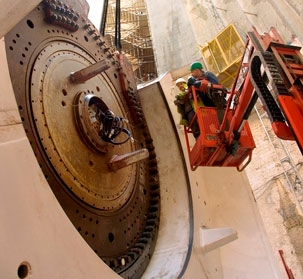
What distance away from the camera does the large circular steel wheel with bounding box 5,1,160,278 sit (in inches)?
76.1

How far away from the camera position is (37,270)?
1.05m

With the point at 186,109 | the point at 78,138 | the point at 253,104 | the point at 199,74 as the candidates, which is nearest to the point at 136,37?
the point at 199,74

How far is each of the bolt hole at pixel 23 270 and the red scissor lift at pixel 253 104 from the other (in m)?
1.57

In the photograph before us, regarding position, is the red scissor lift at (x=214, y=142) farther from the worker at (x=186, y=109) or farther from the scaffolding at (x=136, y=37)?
the scaffolding at (x=136, y=37)

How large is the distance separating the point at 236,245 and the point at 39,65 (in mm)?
2619

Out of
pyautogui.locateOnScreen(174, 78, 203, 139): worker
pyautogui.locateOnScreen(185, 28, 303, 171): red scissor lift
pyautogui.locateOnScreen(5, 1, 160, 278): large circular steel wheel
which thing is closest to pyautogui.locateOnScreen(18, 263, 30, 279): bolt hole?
pyautogui.locateOnScreen(5, 1, 160, 278): large circular steel wheel

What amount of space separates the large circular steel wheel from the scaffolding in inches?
327

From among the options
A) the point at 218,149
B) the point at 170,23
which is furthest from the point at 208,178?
the point at 170,23

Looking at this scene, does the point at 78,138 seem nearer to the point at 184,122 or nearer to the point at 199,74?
the point at 184,122

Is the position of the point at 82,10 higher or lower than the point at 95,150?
higher

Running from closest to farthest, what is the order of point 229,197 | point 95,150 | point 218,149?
1. point 95,150
2. point 218,149
3. point 229,197

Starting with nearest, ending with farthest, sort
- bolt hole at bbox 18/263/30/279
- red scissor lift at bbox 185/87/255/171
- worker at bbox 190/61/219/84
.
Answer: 1. bolt hole at bbox 18/263/30/279
2. red scissor lift at bbox 185/87/255/171
3. worker at bbox 190/61/219/84

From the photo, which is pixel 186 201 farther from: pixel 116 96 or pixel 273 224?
pixel 273 224

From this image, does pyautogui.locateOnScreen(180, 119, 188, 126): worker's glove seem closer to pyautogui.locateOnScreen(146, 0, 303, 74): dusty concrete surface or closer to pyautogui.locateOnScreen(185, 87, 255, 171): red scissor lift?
pyautogui.locateOnScreen(185, 87, 255, 171): red scissor lift
